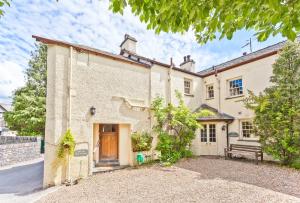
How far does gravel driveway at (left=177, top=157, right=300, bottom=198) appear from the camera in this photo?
6.91 metres

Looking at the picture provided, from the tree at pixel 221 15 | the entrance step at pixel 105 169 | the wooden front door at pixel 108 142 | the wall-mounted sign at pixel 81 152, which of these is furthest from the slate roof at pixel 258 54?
the wall-mounted sign at pixel 81 152

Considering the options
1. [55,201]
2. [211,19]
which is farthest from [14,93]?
[211,19]

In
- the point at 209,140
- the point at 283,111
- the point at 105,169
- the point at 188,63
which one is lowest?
the point at 105,169

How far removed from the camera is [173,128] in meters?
12.2

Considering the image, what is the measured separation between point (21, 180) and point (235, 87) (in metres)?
15.1

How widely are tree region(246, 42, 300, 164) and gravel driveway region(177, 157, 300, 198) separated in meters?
1.07

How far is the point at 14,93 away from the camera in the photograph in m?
21.7

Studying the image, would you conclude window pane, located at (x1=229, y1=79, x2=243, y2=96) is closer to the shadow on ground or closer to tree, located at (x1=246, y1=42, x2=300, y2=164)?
tree, located at (x1=246, y1=42, x2=300, y2=164)

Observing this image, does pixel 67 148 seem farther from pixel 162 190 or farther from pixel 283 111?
pixel 283 111

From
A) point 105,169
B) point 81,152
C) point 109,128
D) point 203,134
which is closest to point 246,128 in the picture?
point 203,134

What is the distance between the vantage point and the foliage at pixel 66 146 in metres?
8.34

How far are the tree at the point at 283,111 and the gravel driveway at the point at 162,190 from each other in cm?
445

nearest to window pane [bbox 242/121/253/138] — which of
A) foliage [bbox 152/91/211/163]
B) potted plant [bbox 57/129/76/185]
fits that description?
foliage [bbox 152/91/211/163]

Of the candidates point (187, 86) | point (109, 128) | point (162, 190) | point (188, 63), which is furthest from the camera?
point (188, 63)
